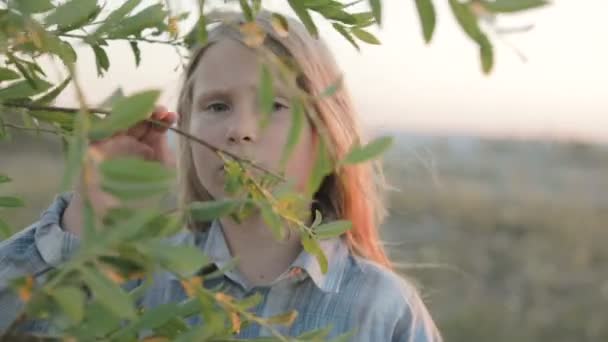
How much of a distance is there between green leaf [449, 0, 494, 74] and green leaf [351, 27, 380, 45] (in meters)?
0.38

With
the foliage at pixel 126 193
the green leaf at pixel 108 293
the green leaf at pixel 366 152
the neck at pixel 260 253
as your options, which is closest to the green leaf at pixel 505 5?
the foliage at pixel 126 193

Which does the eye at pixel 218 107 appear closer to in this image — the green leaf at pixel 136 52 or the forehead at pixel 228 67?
the forehead at pixel 228 67

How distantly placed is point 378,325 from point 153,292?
0.33m

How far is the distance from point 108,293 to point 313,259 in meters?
1.00

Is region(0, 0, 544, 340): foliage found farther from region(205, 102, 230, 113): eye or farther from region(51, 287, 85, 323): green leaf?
region(205, 102, 230, 113): eye

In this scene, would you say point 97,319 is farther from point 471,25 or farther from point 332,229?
point 332,229

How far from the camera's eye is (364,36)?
903 millimetres

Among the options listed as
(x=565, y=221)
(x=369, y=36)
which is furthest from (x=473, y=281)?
(x=369, y=36)

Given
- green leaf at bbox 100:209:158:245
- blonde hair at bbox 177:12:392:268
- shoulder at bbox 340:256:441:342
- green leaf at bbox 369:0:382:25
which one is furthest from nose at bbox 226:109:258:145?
green leaf at bbox 100:209:158:245

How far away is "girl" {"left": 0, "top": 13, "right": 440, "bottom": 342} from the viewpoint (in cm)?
134

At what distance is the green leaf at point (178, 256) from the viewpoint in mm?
488

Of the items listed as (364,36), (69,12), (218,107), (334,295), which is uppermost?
(69,12)

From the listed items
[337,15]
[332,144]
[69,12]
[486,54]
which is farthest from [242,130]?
[486,54]

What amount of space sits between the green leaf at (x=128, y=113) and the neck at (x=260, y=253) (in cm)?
103
